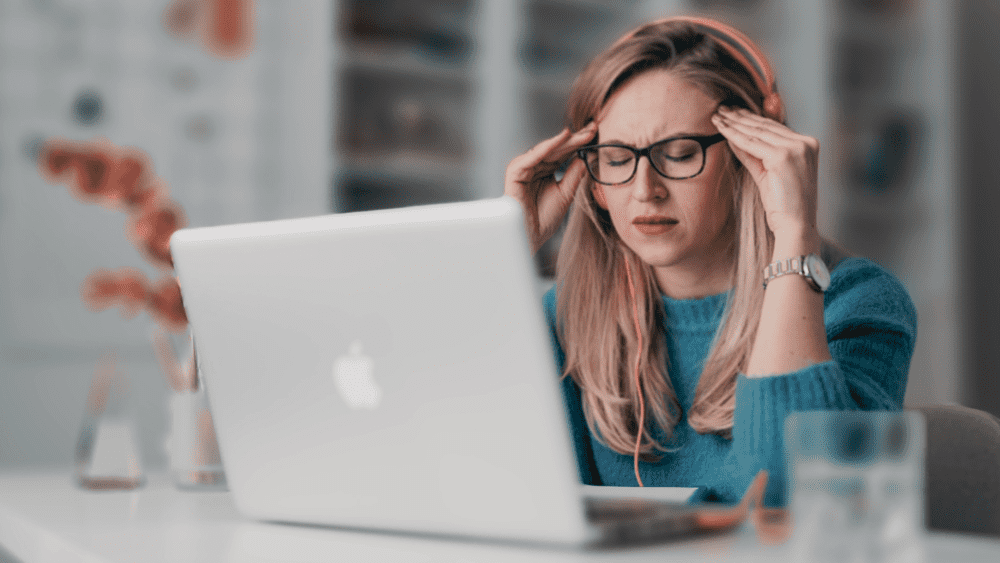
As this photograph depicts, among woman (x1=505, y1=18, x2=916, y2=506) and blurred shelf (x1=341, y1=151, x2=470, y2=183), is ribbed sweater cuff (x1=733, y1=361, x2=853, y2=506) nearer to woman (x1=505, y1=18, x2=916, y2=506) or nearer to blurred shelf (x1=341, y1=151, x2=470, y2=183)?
woman (x1=505, y1=18, x2=916, y2=506)

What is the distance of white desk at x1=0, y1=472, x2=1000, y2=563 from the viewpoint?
618 millimetres

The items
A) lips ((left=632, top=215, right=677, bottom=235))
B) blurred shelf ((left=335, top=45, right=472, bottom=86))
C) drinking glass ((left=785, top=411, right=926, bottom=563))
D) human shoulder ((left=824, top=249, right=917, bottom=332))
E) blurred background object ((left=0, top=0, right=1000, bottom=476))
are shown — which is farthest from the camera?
blurred shelf ((left=335, top=45, right=472, bottom=86))

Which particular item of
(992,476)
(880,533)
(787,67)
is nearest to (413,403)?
(880,533)

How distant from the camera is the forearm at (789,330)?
96 centimetres

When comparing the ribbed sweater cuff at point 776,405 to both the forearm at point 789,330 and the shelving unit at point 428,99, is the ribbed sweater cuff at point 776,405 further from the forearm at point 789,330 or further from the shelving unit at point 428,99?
the shelving unit at point 428,99

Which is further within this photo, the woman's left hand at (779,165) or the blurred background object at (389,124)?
the blurred background object at (389,124)

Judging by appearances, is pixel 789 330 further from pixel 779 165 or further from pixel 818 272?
pixel 779 165

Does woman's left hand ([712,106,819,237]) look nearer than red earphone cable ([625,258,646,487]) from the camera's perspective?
Yes

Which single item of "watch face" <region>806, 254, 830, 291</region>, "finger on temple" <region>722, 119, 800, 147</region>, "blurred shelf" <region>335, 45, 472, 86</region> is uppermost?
"blurred shelf" <region>335, 45, 472, 86</region>

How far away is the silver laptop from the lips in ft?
1.82

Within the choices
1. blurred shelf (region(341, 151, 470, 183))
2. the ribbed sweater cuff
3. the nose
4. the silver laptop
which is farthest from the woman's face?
blurred shelf (region(341, 151, 470, 183))

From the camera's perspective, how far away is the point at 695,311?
1.36 meters

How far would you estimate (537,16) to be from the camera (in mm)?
2934

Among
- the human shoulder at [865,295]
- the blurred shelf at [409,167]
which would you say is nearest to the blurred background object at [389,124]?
the blurred shelf at [409,167]
